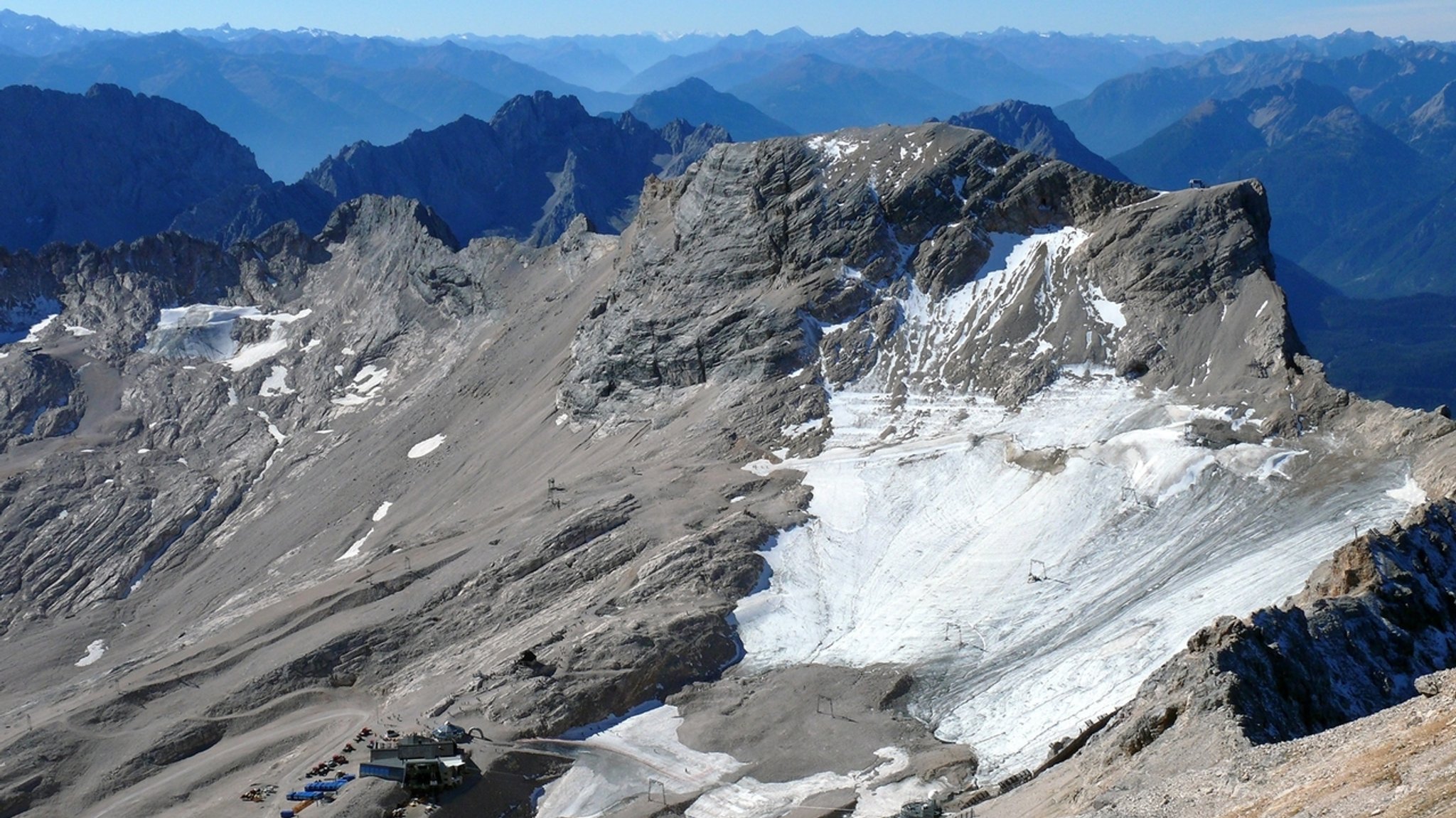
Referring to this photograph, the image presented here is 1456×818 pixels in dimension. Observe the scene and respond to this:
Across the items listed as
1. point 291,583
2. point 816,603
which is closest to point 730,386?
point 816,603

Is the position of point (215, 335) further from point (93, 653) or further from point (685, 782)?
point (685, 782)

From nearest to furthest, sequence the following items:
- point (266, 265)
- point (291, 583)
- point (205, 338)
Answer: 1. point (291, 583)
2. point (205, 338)
3. point (266, 265)

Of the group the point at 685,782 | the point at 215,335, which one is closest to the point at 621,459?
the point at 685,782

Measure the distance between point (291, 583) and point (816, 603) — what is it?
1720 inches

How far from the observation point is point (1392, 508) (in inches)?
2424

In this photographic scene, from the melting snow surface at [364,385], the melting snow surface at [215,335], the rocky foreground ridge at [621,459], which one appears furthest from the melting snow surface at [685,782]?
the melting snow surface at [215,335]

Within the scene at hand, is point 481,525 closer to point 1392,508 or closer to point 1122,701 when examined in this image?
point 1122,701

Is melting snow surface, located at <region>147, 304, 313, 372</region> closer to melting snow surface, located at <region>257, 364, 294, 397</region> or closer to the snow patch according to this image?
melting snow surface, located at <region>257, 364, 294, 397</region>

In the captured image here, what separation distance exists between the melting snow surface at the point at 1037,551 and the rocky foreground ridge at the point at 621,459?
1.01 meters

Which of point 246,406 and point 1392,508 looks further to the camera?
point 246,406

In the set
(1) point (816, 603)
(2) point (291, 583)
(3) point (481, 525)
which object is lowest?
(2) point (291, 583)

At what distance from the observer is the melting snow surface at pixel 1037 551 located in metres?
57.2

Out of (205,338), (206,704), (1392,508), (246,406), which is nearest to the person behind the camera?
(1392,508)

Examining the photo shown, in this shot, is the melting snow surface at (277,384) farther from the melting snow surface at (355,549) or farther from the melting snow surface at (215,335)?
the melting snow surface at (355,549)
